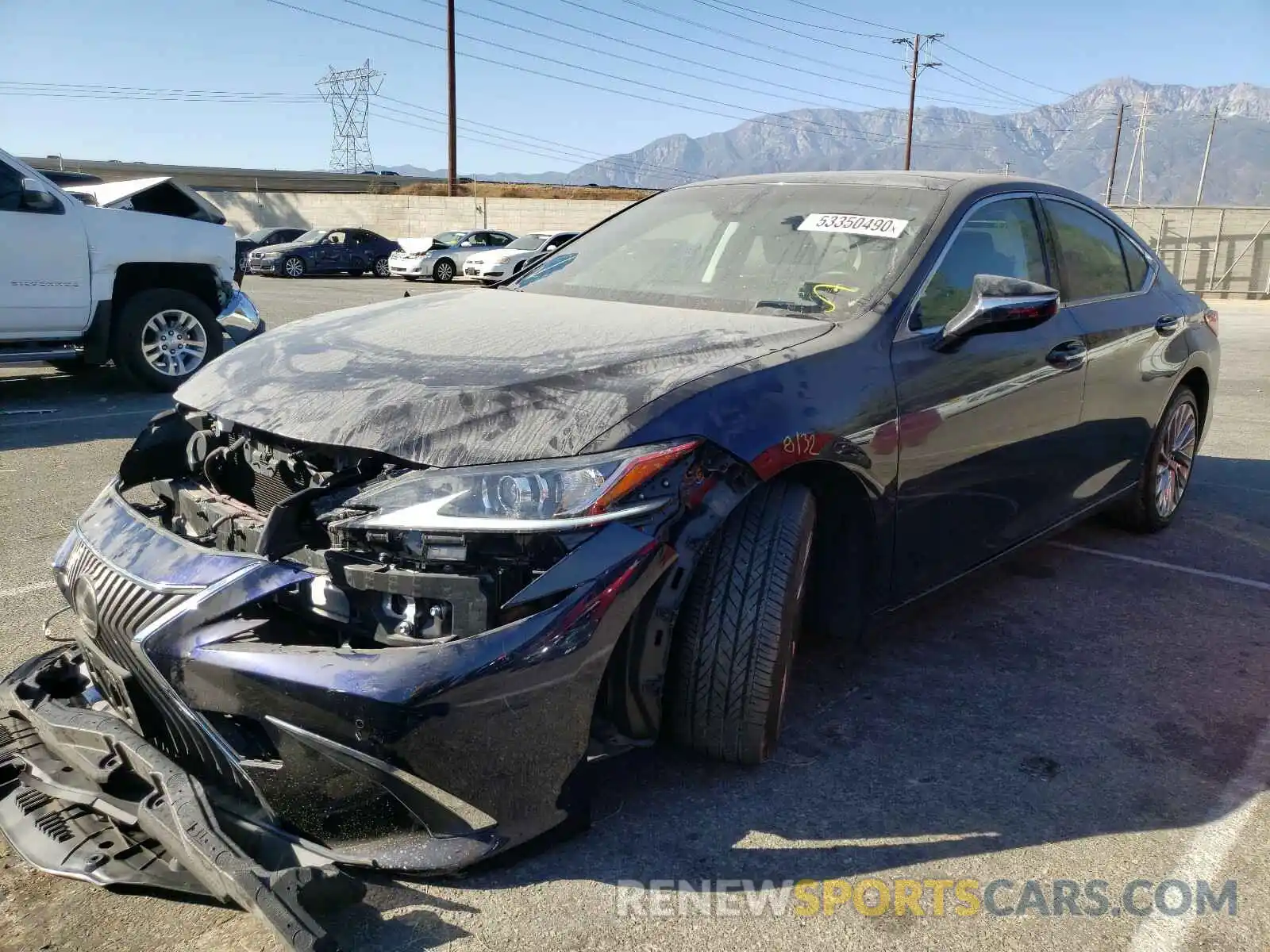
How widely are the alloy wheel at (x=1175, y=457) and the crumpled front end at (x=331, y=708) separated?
3.64 metres

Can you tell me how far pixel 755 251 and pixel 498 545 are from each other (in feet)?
5.99

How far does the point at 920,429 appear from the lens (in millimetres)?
3031

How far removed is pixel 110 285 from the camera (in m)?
8.16

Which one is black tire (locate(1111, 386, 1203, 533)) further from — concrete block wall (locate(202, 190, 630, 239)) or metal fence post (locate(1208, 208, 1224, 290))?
concrete block wall (locate(202, 190, 630, 239))

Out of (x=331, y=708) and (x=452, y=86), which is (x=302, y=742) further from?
(x=452, y=86)

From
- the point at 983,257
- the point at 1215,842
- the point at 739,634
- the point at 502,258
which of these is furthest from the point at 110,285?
the point at 502,258

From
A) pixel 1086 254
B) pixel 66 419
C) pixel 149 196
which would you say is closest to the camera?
pixel 1086 254

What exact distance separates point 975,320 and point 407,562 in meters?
1.89

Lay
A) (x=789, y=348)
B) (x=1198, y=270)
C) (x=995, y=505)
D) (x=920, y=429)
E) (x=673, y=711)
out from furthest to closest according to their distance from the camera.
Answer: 1. (x=1198, y=270)
2. (x=995, y=505)
3. (x=920, y=429)
4. (x=789, y=348)
5. (x=673, y=711)

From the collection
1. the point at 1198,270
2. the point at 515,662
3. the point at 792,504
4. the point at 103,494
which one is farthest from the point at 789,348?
the point at 1198,270

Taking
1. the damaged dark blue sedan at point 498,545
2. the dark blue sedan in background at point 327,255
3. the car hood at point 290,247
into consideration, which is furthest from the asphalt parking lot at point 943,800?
the car hood at point 290,247

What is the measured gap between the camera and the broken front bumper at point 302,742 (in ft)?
6.68

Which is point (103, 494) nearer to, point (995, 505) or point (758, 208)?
point (758, 208)

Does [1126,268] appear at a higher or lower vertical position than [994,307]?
higher
